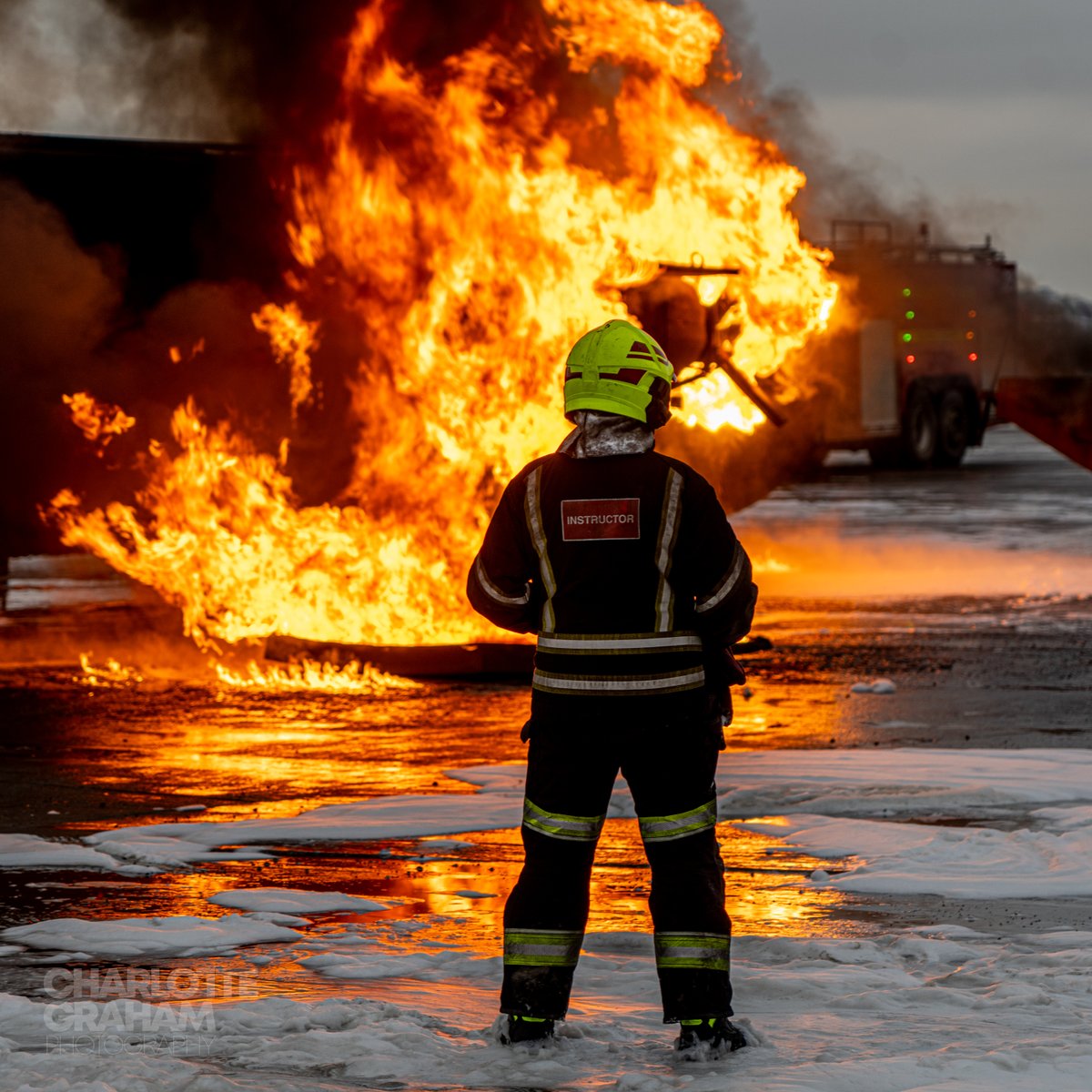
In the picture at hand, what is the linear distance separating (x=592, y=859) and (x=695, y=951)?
0.31m

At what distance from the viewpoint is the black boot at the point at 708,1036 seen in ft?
14.6

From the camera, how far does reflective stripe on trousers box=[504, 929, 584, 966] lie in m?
4.56

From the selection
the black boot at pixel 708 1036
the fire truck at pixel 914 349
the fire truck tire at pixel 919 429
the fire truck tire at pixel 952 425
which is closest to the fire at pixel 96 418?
the black boot at pixel 708 1036

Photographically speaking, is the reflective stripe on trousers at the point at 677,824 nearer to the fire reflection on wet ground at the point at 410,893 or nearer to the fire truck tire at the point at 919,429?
the fire reflection on wet ground at the point at 410,893

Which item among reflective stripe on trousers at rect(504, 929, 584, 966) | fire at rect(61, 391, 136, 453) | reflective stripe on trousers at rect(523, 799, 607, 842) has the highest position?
fire at rect(61, 391, 136, 453)

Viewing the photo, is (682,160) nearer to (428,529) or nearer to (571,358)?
(428,529)

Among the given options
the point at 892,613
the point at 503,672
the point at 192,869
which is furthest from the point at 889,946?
the point at 892,613

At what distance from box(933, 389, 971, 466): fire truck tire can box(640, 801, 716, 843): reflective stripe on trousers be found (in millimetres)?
26587

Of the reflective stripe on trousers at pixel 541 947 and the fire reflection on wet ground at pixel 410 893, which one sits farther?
the fire reflection on wet ground at pixel 410 893

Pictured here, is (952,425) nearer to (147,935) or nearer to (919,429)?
(919,429)

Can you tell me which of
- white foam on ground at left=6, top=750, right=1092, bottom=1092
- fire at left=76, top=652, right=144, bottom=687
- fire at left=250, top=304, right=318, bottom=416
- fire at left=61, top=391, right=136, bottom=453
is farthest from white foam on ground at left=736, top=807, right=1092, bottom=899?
fire at left=61, top=391, right=136, bottom=453

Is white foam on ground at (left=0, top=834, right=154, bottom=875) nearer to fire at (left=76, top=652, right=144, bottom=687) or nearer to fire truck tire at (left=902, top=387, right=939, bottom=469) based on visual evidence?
fire at (left=76, top=652, right=144, bottom=687)

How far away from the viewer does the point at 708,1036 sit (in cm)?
447

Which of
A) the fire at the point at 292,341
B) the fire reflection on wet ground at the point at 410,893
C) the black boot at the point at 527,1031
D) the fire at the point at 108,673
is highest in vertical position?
the fire at the point at 292,341
